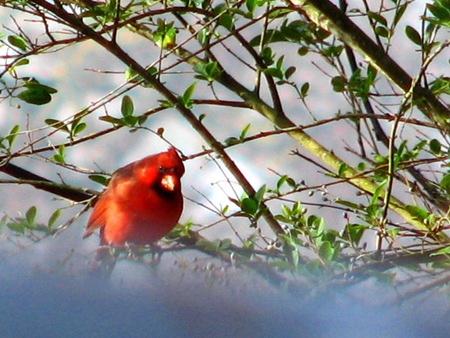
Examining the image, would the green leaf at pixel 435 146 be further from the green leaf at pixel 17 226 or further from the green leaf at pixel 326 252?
the green leaf at pixel 17 226

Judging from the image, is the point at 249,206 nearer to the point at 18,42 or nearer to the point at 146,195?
the point at 146,195

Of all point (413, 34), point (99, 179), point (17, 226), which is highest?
point (413, 34)

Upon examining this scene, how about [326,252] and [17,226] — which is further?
[326,252]

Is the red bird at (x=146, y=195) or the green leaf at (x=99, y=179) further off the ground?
the green leaf at (x=99, y=179)

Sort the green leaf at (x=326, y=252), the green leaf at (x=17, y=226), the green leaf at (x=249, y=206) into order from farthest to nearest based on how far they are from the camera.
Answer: the green leaf at (x=249, y=206) → the green leaf at (x=326, y=252) → the green leaf at (x=17, y=226)

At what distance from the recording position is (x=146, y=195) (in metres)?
1.58

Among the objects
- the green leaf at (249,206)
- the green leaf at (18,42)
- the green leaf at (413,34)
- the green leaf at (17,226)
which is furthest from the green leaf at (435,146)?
the green leaf at (17,226)

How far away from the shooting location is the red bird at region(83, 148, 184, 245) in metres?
1.48

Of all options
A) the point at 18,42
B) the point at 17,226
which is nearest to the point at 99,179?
the point at 18,42

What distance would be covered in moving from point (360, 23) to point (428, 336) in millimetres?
2495

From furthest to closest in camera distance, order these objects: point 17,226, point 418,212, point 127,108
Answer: point 127,108
point 418,212
point 17,226

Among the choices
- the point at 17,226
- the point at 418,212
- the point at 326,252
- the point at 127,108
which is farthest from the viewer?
the point at 127,108

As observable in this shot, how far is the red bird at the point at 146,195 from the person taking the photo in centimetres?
148

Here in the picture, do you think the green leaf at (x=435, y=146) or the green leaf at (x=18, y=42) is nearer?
the green leaf at (x=18, y=42)
